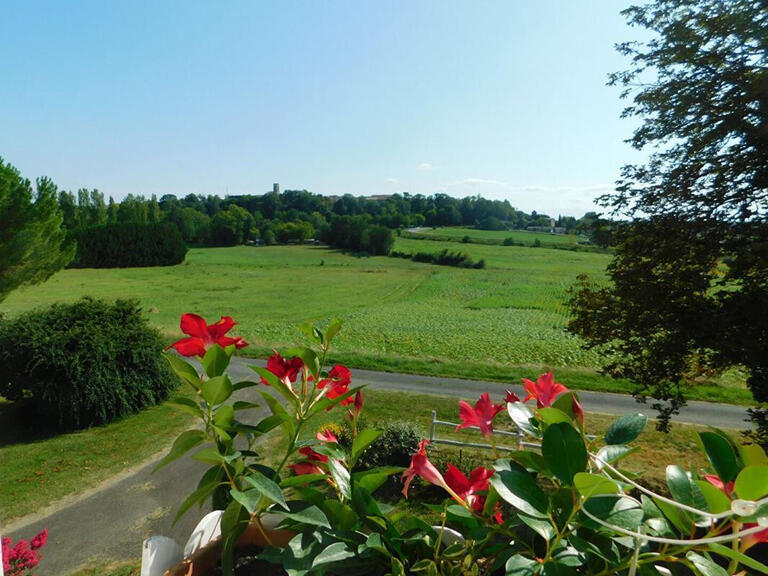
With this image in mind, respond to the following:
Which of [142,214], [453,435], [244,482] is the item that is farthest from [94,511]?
[142,214]

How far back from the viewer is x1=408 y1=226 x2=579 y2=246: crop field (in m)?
71.7

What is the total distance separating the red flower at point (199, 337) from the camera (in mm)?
1004

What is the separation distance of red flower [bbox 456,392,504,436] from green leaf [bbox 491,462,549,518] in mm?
238

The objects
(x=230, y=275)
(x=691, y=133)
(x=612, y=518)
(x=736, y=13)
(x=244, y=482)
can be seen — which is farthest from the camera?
(x=230, y=275)

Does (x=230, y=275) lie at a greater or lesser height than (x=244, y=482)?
lesser

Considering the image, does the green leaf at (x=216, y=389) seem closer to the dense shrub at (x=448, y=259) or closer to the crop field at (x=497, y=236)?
the dense shrub at (x=448, y=259)

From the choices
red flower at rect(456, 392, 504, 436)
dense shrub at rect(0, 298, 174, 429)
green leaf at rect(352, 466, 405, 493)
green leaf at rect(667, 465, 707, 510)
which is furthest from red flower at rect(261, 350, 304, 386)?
dense shrub at rect(0, 298, 174, 429)

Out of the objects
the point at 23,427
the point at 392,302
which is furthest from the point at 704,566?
the point at 392,302

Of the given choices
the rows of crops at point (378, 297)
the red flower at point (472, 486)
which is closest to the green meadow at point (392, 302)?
the rows of crops at point (378, 297)

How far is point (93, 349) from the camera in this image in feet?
35.4

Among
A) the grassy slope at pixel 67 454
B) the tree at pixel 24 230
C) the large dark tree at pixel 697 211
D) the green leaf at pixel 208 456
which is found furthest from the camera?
the tree at pixel 24 230

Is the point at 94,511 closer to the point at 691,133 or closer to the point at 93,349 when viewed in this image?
the point at 93,349

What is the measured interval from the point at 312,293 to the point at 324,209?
250 ft

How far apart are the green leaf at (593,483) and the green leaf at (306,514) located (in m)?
0.43
